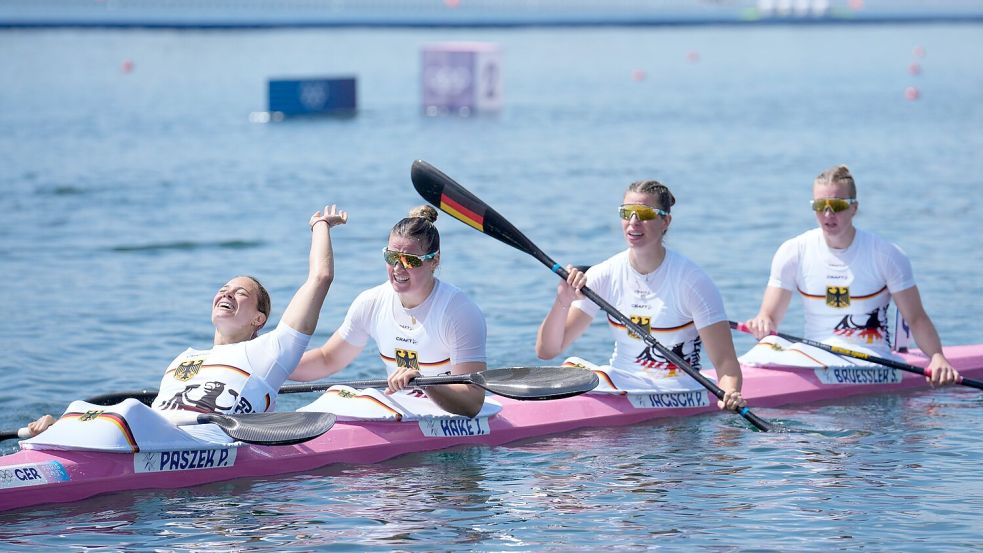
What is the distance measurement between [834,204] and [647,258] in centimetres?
167

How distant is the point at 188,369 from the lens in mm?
7887

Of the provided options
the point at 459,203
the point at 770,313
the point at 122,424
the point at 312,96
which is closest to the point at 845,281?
the point at 770,313

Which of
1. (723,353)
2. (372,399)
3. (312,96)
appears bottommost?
(372,399)

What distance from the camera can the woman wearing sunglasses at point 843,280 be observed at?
978cm

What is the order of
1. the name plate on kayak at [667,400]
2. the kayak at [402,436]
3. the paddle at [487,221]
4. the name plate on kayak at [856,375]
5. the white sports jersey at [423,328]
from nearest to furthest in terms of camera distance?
the kayak at [402,436] → the white sports jersey at [423,328] → the paddle at [487,221] → the name plate on kayak at [667,400] → the name plate on kayak at [856,375]

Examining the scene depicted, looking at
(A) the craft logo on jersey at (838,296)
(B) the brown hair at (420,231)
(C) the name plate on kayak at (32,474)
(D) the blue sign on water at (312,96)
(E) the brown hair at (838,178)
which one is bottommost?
(C) the name plate on kayak at (32,474)

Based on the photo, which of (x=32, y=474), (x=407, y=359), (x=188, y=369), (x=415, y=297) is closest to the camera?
(x=32, y=474)

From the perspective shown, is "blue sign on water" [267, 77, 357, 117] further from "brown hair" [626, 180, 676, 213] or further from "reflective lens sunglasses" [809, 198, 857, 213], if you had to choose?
"brown hair" [626, 180, 676, 213]

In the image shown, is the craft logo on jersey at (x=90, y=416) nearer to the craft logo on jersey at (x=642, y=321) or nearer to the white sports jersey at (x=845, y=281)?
the craft logo on jersey at (x=642, y=321)

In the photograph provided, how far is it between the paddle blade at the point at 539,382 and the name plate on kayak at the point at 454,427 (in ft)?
1.20

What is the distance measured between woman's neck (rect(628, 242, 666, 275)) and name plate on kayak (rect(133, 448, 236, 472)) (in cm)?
279

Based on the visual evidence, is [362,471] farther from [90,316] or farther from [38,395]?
[90,316]

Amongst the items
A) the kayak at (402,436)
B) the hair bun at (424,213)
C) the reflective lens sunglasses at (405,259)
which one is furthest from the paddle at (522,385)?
the hair bun at (424,213)

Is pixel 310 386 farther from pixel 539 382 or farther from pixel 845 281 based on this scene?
pixel 845 281
